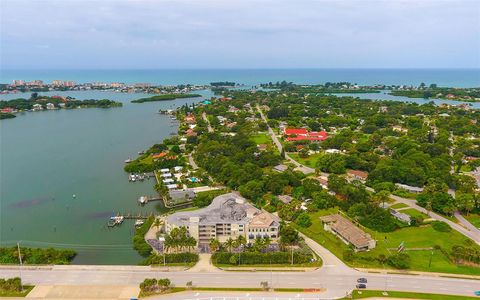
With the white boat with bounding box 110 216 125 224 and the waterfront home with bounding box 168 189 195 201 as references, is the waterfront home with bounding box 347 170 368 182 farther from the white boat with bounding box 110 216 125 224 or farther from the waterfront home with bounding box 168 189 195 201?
the white boat with bounding box 110 216 125 224

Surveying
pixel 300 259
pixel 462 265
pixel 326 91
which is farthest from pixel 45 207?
pixel 326 91

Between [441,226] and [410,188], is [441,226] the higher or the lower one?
the lower one

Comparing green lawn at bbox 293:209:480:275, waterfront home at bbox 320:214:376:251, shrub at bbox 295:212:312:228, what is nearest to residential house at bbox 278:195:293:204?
green lawn at bbox 293:209:480:275

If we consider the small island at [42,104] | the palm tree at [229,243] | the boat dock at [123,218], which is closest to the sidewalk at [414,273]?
the palm tree at [229,243]

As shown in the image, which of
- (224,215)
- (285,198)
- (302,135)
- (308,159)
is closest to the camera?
(224,215)

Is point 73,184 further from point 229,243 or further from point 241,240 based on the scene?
point 241,240

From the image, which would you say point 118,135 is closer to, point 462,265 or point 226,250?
point 226,250

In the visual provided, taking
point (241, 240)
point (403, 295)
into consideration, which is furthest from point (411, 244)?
point (241, 240)

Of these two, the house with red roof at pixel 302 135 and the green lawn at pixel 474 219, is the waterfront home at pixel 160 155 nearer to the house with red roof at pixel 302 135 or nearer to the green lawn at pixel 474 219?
the house with red roof at pixel 302 135
